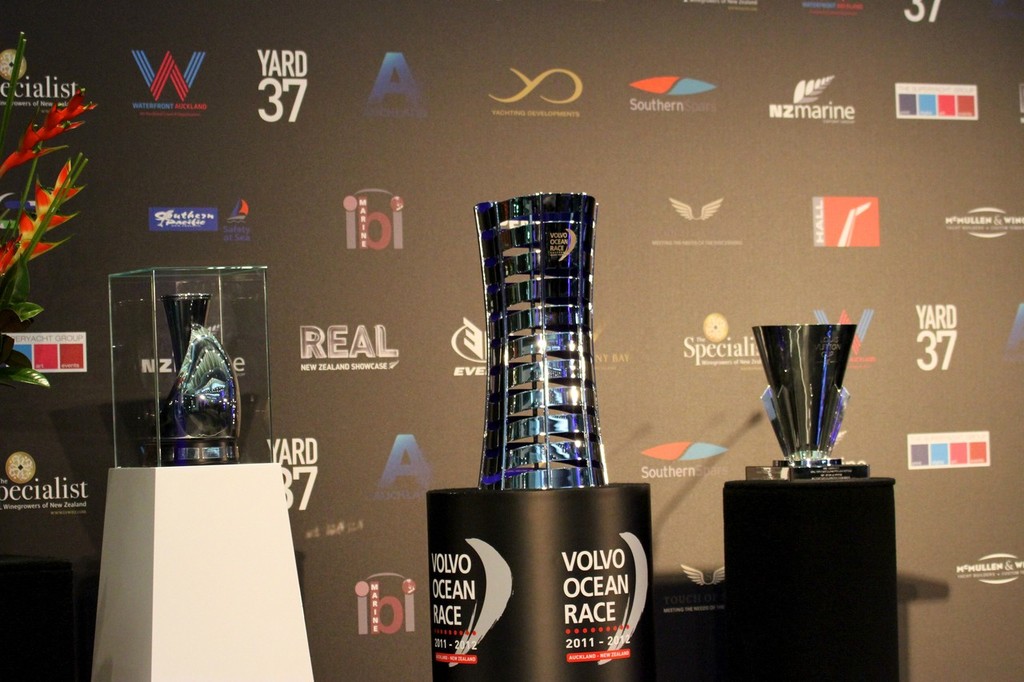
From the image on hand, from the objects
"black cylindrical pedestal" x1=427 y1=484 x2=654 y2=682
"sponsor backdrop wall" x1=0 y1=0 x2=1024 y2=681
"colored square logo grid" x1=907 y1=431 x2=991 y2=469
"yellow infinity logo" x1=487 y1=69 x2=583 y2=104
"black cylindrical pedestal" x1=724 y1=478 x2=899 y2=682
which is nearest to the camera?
"black cylindrical pedestal" x1=427 y1=484 x2=654 y2=682

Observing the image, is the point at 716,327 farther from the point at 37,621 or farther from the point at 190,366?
the point at 37,621

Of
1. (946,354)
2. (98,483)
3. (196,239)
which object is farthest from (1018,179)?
(98,483)

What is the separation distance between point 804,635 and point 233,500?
124 centimetres

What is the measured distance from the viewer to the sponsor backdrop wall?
345 cm

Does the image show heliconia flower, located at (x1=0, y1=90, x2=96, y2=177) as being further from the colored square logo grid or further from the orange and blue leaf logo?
the colored square logo grid

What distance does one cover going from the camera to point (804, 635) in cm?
248

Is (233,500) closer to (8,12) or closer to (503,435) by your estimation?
(503,435)

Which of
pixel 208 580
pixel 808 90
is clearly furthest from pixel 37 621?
pixel 808 90

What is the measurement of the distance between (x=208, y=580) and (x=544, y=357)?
101 centimetres

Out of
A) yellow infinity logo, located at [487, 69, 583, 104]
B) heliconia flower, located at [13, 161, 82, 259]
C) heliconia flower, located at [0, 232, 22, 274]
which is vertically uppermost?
yellow infinity logo, located at [487, 69, 583, 104]

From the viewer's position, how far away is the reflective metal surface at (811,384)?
8.78 ft

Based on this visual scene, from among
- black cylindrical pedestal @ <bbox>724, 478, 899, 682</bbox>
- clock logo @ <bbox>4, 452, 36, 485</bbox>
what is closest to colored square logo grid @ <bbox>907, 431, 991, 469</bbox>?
black cylindrical pedestal @ <bbox>724, 478, 899, 682</bbox>

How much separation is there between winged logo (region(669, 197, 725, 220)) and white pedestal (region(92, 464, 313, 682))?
1.68m

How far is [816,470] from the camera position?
263 cm
